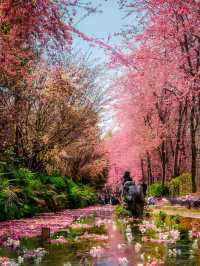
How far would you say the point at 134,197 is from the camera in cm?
1906

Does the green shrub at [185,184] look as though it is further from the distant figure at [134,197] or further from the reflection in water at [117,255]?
the reflection in water at [117,255]

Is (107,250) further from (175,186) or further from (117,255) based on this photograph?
(175,186)

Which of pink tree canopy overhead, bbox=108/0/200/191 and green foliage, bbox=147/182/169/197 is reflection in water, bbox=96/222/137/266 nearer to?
pink tree canopy overhead, bbox=108/0/200/191

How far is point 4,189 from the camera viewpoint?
19297 millimetres

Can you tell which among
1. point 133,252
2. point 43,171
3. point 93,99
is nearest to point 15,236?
point 133,252

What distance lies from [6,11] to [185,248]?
557 cm

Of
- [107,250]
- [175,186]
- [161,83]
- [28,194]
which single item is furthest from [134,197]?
[161,83]

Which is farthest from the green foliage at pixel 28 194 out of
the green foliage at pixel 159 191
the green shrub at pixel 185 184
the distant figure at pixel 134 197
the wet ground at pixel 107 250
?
the green shrub at pixel 185 184

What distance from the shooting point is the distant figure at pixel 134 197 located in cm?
1916

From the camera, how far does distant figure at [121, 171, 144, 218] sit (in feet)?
62.8

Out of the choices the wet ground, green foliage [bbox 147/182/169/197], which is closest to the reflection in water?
the wet ground

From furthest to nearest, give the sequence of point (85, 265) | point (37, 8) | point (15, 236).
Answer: point (15, 236) < point (37, 8) < point (85, 265)

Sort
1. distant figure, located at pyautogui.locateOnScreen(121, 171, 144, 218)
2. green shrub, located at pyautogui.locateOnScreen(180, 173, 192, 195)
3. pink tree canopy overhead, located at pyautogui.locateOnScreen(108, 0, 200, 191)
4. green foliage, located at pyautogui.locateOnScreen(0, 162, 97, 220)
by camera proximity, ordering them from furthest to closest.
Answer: green shrub, located at pyautogui.locateOnScreen(180, 173, 192, 195)
pink tree canopy overhead, located at pyautogui.locateOnScreen(108, 0, 200, 191)
green foliage, located at pyautogui.locateOnScreen(0, 162, 97, 220)
distant figure, located at pyautogui.locateOnScreen(121, 171, 144, 218)

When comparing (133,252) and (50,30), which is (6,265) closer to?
(133,252)
